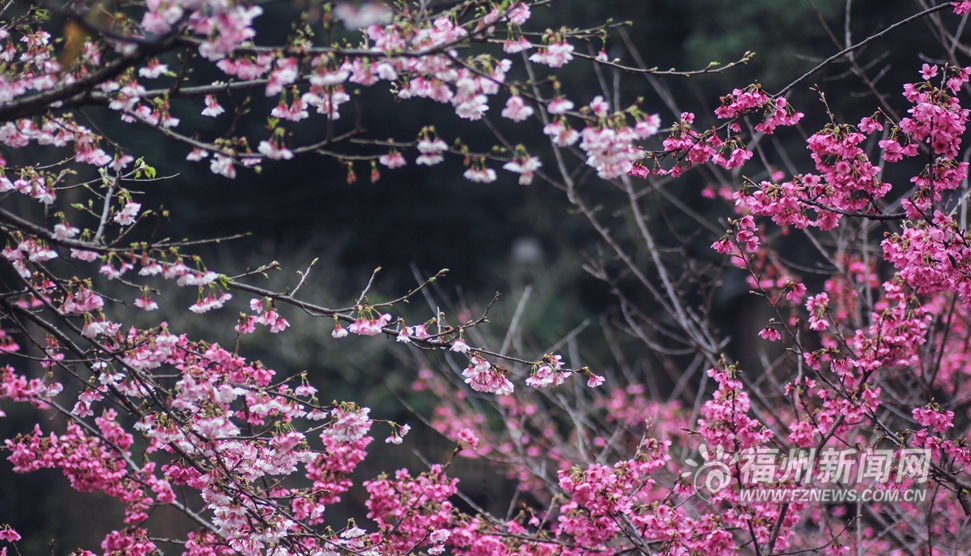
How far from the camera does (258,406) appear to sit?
2.34 m

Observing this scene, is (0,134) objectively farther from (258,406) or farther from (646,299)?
(646,299)

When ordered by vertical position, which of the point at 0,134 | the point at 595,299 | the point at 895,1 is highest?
the point at 895,1

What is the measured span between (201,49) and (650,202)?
1005cm

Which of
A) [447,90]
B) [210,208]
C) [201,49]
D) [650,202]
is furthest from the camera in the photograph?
[210,208]

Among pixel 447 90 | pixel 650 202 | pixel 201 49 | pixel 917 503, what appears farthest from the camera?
pixel 650 202

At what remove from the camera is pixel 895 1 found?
8.72 meters

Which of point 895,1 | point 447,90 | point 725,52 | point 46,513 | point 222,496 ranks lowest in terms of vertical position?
point 46,513

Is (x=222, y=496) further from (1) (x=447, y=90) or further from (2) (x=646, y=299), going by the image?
(2) (x=646, y=299)

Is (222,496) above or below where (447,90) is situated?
below

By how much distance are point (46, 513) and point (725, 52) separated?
351 inches

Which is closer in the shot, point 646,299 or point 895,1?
point 895,1

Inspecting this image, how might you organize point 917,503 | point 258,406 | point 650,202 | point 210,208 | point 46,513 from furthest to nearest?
1. point 210,208
2. point 650,202
3. point 46,513
4. point 917,503
5. point 258,406

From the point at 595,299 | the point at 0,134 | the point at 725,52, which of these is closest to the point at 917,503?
the point at 0,134

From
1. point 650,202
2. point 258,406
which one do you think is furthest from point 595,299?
point 258,406
